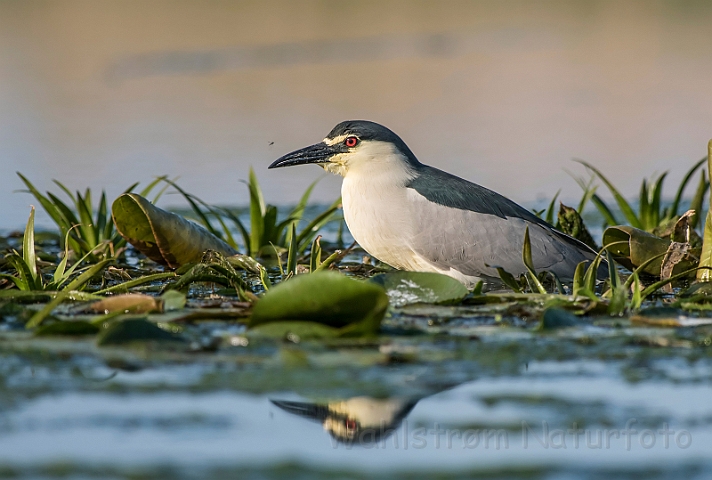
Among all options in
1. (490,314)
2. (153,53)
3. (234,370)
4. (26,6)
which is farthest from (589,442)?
(26,6)

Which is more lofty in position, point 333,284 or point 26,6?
point 26,6

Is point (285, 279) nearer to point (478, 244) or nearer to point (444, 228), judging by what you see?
point (444, 228)

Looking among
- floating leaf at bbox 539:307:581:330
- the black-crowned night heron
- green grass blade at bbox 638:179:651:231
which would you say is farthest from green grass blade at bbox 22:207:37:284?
green grass blade at bbox 638:179:651:231

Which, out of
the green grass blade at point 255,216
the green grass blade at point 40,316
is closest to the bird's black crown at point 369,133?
the green grass blade at point 255,216

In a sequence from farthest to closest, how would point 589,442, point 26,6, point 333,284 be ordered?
point 26,6, point 333,284, point 589,442

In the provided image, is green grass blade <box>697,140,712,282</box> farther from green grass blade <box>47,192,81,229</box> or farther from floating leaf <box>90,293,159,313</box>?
green grass blade <box>47,192,81,229</box>

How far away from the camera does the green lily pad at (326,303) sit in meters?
3.77

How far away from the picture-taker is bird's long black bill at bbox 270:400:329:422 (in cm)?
310

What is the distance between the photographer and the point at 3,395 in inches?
126

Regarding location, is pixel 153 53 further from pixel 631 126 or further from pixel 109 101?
pixel 631 126

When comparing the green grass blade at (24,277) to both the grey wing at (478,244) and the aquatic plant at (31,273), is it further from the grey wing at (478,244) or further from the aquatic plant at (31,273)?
the grey wing at (478,244)

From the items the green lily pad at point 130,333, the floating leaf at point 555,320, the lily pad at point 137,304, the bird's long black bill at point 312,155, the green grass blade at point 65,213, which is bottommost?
the floating leaf at point 555,320

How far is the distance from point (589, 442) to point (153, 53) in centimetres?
1450

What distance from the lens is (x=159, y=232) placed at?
18.6 ft
